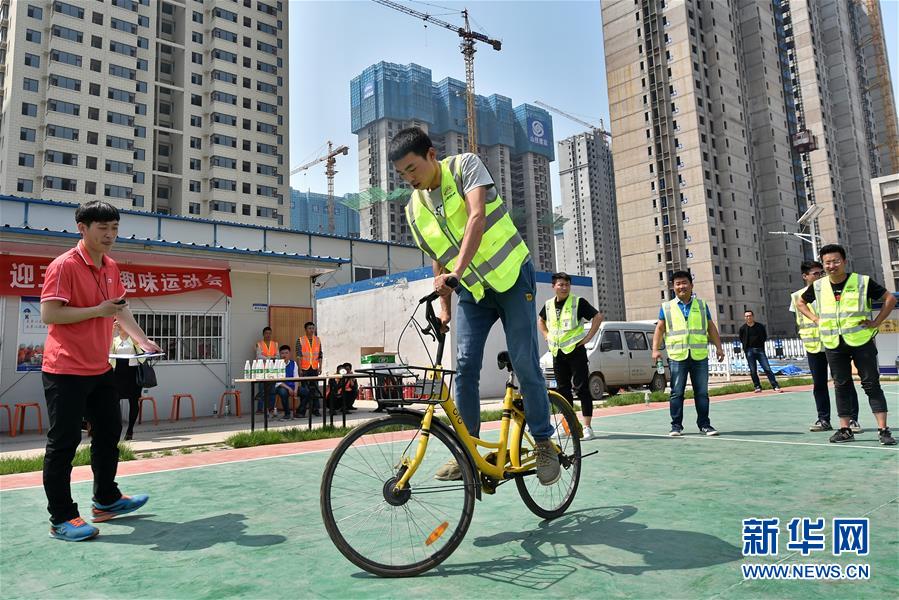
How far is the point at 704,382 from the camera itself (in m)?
6.70

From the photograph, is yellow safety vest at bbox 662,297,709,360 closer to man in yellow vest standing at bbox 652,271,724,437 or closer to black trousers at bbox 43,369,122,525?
man in yellow vest standing at bbox 652,271,724,437

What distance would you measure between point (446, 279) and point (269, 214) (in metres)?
70.5

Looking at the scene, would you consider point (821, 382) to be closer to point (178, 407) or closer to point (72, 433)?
point (72, 433)

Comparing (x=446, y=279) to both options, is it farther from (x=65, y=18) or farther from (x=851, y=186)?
(x=851, y=186)

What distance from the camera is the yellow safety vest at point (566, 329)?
22.1ft

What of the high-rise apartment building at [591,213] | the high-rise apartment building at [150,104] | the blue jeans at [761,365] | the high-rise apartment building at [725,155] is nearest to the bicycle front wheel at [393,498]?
the blue jeans at [761,365]

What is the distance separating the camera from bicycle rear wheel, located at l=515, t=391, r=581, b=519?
318 cm

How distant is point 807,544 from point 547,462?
1233 mm

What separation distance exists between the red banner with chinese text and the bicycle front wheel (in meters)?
9.86

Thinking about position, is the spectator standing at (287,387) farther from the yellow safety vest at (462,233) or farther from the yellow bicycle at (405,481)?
the yellow bicycle at (405,481)

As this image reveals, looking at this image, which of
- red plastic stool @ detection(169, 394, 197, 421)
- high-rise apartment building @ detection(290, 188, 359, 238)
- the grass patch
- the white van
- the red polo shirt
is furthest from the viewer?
high-rise apartment building @ detection(290, 188, 359, 238)

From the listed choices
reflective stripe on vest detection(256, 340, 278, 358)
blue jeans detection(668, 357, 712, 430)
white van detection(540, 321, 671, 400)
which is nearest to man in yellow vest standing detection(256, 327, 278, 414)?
reflective stripe on vest detection(256, 340, 278, 358)

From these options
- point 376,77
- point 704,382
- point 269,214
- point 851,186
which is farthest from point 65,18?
point 851,186

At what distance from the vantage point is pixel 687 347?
266 inches
